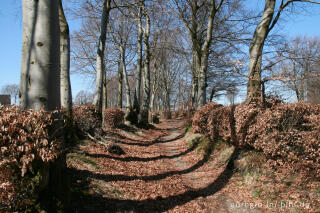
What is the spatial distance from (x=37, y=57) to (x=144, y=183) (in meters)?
3.98

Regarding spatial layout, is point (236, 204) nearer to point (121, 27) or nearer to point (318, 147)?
point (318, 147)

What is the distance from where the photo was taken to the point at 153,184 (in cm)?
548

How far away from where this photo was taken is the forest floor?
4141 mm

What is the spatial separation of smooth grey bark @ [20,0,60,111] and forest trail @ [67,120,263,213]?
1.94 meters

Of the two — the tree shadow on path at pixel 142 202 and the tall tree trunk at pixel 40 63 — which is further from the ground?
the tall tree trunk at pixel 40 63

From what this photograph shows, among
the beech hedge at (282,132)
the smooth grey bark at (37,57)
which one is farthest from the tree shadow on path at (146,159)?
the smooth grey bark at (37,57)

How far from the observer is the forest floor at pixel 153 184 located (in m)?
4.14

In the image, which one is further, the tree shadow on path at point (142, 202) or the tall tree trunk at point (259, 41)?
the tall tree trunk at point (259, 41)

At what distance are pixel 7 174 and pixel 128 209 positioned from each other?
93.0 inches

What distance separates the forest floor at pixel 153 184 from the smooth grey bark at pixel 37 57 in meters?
1.94

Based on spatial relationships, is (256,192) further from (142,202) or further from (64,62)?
(64,62)

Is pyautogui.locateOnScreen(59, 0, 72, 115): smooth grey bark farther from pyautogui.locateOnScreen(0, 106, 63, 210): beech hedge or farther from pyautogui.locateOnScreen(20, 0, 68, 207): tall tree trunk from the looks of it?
pyautogui.locateOnScreen(0, 106, 63, 210): beech hedge

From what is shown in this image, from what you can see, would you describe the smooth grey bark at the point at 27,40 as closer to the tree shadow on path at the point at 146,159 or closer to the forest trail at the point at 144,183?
the forest trail at the point at 144,183

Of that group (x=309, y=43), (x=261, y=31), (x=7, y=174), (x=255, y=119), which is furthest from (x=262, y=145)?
(x=309, y=43)
